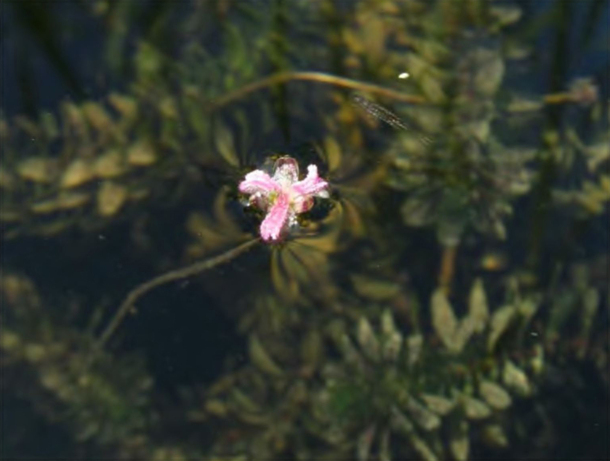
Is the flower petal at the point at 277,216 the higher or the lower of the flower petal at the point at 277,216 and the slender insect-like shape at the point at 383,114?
the lower

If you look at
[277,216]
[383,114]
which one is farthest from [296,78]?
[277,216]

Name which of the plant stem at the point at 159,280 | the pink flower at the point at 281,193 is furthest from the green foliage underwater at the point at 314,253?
the pink flower at the point at 281,193

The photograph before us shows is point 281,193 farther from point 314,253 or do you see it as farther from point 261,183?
point 314,253

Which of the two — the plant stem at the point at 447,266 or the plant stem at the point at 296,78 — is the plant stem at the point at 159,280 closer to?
the plant stem at the point at 296,78

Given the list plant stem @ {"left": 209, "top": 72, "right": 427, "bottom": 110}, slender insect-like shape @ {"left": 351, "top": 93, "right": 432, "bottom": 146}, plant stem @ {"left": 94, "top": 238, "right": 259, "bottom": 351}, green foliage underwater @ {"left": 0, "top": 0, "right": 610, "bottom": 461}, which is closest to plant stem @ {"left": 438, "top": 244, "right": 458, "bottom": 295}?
green foliage underwater @ {"left": 0, "top": 0, "right": 610, "bottom": 461}

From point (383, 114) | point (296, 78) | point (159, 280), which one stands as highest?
point (296, 78)

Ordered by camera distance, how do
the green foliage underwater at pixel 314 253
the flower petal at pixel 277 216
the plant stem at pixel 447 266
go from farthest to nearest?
the plant stem at pixel 447 266 < the green foliage underwater at pixel 314 253 < the flower petal at pixel 277 216
